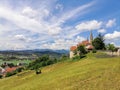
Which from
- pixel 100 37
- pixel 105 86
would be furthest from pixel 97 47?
pixel 105 86

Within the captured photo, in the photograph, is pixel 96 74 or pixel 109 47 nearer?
pixel 96 74

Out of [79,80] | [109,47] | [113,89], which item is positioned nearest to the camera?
[113,89]

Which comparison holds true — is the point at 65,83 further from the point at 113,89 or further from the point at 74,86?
the point at 113,89

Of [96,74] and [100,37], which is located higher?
[100,37]

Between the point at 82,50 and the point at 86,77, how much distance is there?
58.5 meters

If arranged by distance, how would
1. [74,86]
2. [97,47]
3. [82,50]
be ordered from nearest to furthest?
1. [74,86]
2. [82,50]
3. [97,47]

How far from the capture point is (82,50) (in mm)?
100688

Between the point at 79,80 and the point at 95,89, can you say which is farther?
the point at 79,80

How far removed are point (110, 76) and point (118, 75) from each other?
142 cm

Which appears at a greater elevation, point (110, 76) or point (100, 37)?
point (100, 37)

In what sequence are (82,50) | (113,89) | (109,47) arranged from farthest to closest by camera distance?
(109,47) → (82,50) → (113,89)

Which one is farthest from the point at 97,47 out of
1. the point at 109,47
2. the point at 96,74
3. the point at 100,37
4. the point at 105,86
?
the point at 105,86

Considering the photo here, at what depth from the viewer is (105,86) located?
114 feet

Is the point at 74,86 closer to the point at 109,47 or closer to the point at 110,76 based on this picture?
the point at 110,76
